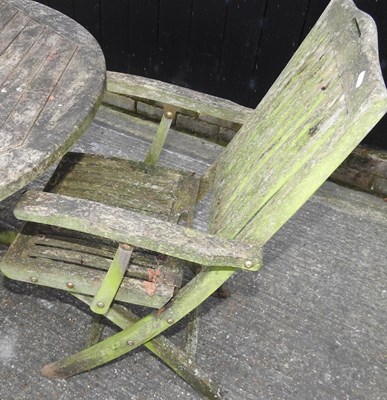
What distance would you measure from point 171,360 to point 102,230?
2.37 feet

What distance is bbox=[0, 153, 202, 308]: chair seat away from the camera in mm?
1705

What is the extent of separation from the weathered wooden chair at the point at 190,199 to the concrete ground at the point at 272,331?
0.50 ft

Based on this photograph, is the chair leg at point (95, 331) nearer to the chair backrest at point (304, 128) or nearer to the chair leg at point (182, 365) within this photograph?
the chair leg at point (182, 365)

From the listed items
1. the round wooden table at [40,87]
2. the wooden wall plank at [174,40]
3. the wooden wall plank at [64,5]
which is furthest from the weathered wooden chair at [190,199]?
the wooden wall plank at [64,5]

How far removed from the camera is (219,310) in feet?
8.00

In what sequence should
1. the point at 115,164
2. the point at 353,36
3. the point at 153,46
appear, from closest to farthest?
the point at 353,36
the point at 115,164
the point at 153,46

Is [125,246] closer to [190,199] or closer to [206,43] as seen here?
[190,199]

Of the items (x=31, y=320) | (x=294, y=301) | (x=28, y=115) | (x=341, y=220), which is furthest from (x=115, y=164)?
(x=341, y=220)

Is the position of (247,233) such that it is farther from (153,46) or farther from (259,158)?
(153,46)

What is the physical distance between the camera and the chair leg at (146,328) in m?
1.66

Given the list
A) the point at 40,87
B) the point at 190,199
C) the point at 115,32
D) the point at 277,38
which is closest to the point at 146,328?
the point at 190,199

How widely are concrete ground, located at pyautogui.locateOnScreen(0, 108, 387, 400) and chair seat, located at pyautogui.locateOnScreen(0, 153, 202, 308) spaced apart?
1.78 ft

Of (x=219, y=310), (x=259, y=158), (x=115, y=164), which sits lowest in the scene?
(x=219, y=310)

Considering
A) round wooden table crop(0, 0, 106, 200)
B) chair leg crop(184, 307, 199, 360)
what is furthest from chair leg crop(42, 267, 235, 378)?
round wooden table crop(0, 0, 106, 200)
